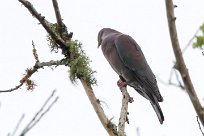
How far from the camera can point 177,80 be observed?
197cm

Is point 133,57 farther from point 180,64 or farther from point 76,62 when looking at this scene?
point 180,64

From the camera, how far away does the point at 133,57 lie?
228 inches

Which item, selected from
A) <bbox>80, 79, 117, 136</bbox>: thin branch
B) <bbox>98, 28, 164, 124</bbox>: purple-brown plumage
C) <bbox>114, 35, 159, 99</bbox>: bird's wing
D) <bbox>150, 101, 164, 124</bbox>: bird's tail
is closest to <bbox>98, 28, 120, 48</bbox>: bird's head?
<bbox>98, 28, 164, 124</bbox>: purple-brown plumage

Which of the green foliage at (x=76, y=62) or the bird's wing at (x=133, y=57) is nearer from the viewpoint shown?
the green foliage at (x=76, y=62)

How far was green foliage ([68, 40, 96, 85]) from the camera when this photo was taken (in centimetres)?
384

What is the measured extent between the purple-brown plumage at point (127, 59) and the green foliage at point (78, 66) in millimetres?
1227

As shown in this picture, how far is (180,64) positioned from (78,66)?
2.16 meters

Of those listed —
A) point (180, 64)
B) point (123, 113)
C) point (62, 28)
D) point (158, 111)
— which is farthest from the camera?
point (158, 111)

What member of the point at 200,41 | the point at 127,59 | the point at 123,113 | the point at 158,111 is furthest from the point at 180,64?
the point at 127,59

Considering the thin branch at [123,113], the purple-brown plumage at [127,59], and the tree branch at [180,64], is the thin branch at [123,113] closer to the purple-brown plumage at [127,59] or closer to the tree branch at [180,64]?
the purple-brown plumage at [127,59]

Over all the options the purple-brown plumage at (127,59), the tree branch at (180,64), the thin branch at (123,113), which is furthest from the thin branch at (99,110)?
the purple-brown plumage at (127,59)

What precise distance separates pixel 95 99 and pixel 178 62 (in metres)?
1.67

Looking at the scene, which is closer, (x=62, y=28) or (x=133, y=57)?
(x=62, y=28)

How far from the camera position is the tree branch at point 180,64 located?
173cm
